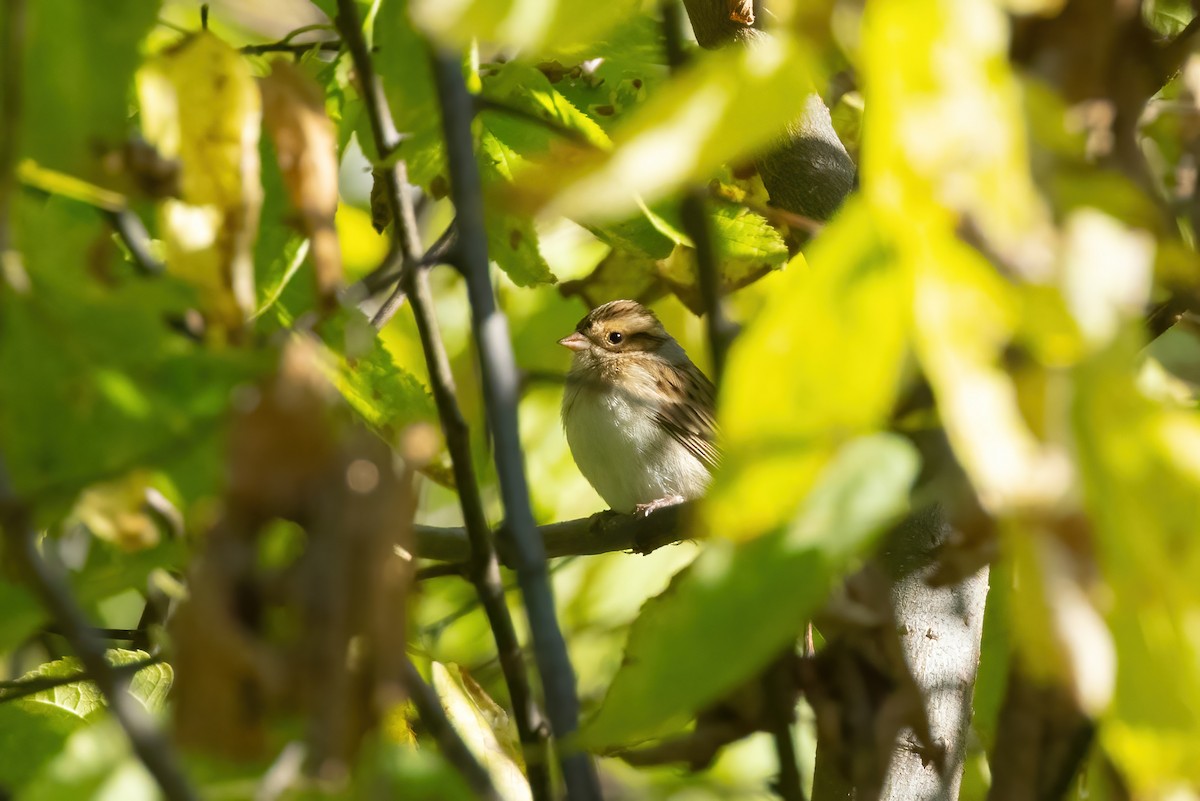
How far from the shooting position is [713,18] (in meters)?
2.42

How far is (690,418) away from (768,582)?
3790mm

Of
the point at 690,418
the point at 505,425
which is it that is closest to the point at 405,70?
the point at 505,425

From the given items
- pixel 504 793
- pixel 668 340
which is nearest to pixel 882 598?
pixel 504 793

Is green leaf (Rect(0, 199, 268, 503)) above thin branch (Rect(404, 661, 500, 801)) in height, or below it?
above

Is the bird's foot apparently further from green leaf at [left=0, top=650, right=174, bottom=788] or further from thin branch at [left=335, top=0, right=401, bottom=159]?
thin branch at [left=335, top=0, right=401, bottom=159]

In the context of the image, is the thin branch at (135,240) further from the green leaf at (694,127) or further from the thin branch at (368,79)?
the green leaf at (694,127)

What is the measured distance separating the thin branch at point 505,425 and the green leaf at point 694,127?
40cm

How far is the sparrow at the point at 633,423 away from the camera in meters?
4.13

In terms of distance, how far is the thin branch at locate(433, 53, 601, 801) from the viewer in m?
1.04

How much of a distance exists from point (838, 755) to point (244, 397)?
1.67ft

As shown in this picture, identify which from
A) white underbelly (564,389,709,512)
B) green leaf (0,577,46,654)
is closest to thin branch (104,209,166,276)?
green leaf (0,577,46,654)

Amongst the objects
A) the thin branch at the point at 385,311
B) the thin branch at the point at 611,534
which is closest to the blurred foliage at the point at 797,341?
the thin branch at the point at 385,311

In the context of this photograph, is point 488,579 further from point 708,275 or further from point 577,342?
point 577,342

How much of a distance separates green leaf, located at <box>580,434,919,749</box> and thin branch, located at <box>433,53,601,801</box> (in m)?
0.35
